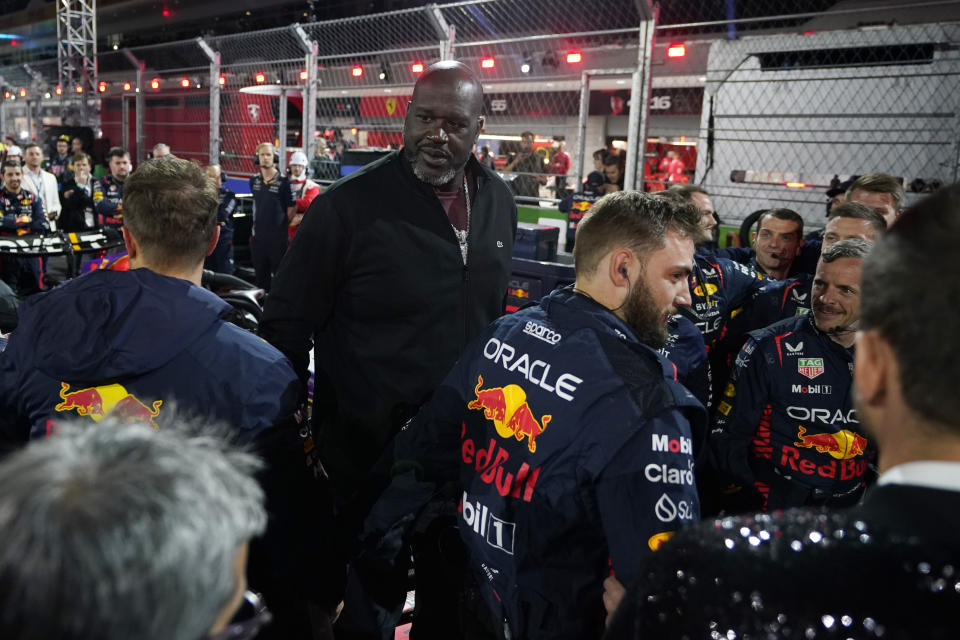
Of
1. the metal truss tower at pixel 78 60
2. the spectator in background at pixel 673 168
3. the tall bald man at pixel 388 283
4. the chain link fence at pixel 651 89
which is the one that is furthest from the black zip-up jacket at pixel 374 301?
the metal truss tower at pixel 78 60

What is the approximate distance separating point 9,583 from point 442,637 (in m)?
1.54

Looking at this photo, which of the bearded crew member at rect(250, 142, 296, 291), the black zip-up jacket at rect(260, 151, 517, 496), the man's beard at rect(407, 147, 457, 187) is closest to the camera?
the black zip-up jacket at rect(260, 151, 517, 496)

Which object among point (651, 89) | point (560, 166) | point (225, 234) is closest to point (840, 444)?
point (651, 89)

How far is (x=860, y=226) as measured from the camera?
316cm

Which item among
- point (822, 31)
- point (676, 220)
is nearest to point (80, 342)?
point (676, 220)

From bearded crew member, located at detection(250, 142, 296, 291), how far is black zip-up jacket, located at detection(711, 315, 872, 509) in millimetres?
5778

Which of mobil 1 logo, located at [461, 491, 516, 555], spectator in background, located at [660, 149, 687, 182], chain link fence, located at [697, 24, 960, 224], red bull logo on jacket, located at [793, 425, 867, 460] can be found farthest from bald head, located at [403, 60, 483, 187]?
spectator in background, located at [660, 149, 687, 182]

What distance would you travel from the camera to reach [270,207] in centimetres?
768

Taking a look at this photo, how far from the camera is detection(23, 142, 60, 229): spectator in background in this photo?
813 centimetres

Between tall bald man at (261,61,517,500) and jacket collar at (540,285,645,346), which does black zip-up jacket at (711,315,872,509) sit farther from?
jacket collar at (540,285,645,346)

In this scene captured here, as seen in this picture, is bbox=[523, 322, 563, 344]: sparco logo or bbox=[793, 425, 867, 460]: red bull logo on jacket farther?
bbox=[793, 425, 867, 460]: red bull logo on jacket

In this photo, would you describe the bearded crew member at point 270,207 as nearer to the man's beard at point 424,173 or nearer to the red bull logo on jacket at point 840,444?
the man's beard at point 424,173

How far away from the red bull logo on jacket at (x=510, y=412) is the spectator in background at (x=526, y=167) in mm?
5159

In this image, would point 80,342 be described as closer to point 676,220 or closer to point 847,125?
point 676,220
